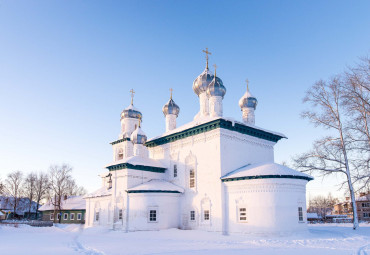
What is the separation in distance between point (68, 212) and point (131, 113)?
20.1 meters

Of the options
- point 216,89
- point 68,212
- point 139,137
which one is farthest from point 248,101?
point 68,212

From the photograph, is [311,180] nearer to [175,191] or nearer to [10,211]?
[175,191]

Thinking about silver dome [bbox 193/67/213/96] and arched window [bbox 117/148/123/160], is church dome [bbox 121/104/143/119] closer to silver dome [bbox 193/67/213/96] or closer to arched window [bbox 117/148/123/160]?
arched window [bbox 117/148/123/160]

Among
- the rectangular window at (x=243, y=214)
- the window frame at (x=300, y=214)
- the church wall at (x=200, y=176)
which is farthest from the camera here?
the church wall at (x=200, y=176)

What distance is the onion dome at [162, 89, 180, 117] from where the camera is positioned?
27.8 m

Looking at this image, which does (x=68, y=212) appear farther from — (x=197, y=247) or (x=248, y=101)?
(x=197, y=247)

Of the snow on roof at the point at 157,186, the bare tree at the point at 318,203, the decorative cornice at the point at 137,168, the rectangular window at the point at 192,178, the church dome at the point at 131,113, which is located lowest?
the bare tree at the point at 318,203

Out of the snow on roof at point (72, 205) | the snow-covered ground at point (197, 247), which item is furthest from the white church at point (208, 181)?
the snow on roof at point (72, 205)

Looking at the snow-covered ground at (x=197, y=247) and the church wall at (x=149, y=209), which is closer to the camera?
the snow-covered ground at (x=197, y=247)

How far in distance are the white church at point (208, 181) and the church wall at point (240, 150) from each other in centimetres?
6

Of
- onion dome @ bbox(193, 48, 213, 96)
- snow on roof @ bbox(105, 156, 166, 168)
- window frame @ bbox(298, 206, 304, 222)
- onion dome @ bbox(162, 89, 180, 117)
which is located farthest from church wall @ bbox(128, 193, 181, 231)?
onion dome @ bbox(162, 89, 180, 117)

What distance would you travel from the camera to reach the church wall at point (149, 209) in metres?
20.2

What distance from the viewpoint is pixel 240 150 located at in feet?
68.0

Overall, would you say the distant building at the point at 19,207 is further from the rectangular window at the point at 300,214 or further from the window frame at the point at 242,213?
the rectangular window at the point at 300,214
